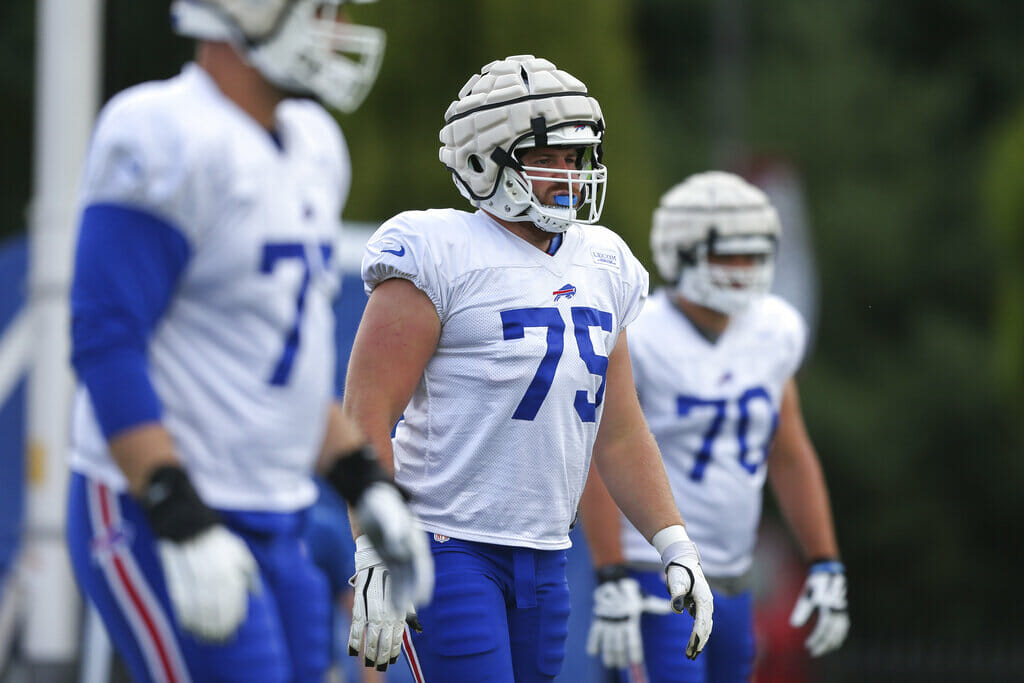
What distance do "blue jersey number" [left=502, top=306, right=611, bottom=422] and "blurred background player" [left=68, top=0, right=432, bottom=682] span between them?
30.7 inches

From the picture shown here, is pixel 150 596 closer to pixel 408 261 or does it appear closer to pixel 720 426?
pixel 408 261

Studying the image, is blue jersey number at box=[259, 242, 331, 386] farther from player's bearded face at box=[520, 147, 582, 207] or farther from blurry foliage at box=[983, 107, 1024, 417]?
blurry foliage at box=[983, 107, 1024, 417]

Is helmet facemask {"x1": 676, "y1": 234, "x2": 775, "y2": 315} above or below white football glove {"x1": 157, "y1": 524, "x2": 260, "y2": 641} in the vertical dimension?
above

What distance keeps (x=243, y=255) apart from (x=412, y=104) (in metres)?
8.46

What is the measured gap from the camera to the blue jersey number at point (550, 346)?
3766 mm

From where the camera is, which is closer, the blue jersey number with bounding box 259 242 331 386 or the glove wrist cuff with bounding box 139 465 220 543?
the glove wrist cuff with bounding box 139 465 220 543

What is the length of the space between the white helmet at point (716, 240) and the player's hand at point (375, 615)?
7.11ft

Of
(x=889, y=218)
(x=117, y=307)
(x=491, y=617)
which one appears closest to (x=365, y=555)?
(x=491, y=617)

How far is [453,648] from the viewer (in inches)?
145

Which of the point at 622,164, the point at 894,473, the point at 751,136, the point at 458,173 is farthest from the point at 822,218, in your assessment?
the point at 458,173

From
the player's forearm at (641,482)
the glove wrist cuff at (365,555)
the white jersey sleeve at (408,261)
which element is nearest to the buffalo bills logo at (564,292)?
the white jersey sleeve at (408,261)

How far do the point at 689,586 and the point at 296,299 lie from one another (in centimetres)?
146

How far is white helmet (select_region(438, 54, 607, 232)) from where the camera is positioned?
3854mm

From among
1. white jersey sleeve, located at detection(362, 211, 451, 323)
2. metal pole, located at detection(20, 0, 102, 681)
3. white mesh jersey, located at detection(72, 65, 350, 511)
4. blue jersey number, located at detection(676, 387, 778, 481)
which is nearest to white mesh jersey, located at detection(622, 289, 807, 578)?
blue jersey number, located at detection(676, 387, 778, 481)
